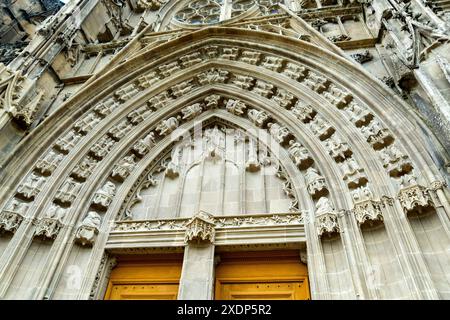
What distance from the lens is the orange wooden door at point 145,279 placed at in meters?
4.74

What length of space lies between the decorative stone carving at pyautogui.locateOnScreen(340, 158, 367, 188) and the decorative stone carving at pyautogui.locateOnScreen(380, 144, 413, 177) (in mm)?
333

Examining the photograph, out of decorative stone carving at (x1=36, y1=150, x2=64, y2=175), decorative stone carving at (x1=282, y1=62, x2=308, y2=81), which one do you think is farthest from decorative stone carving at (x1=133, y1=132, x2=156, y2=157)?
decorative stone carving at (x1=282, y1=62, x2=308, y2=81)

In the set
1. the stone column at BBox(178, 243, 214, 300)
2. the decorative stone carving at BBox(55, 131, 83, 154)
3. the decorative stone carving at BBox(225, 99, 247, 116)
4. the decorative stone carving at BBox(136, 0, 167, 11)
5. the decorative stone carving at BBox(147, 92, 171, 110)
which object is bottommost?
the stone column at BBox(178, 243, 214, 300)

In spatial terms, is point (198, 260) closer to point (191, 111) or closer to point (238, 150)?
point (238, 150)

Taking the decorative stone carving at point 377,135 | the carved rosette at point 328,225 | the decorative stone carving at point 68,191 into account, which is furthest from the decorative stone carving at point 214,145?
the decorative stone carving at point 377,135

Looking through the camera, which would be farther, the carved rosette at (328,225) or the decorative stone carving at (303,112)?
the decorative stone carving at (303,112)

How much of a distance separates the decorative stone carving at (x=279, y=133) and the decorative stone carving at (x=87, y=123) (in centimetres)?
337

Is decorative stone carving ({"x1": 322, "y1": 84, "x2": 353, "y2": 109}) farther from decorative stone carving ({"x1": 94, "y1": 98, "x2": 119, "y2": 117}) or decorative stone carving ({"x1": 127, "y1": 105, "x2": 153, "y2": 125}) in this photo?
decorative stone carving ({"x1": 94, "y1": 98, "x2": 119, "y2": 117})

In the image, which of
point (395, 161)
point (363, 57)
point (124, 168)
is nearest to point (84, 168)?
point (124, 168)

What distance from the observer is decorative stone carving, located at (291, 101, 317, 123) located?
19.6 ft

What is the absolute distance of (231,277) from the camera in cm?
477

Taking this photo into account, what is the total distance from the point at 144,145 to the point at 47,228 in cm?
236

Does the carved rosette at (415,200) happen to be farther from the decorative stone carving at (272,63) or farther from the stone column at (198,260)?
the decorative stone carving at (272,63)
